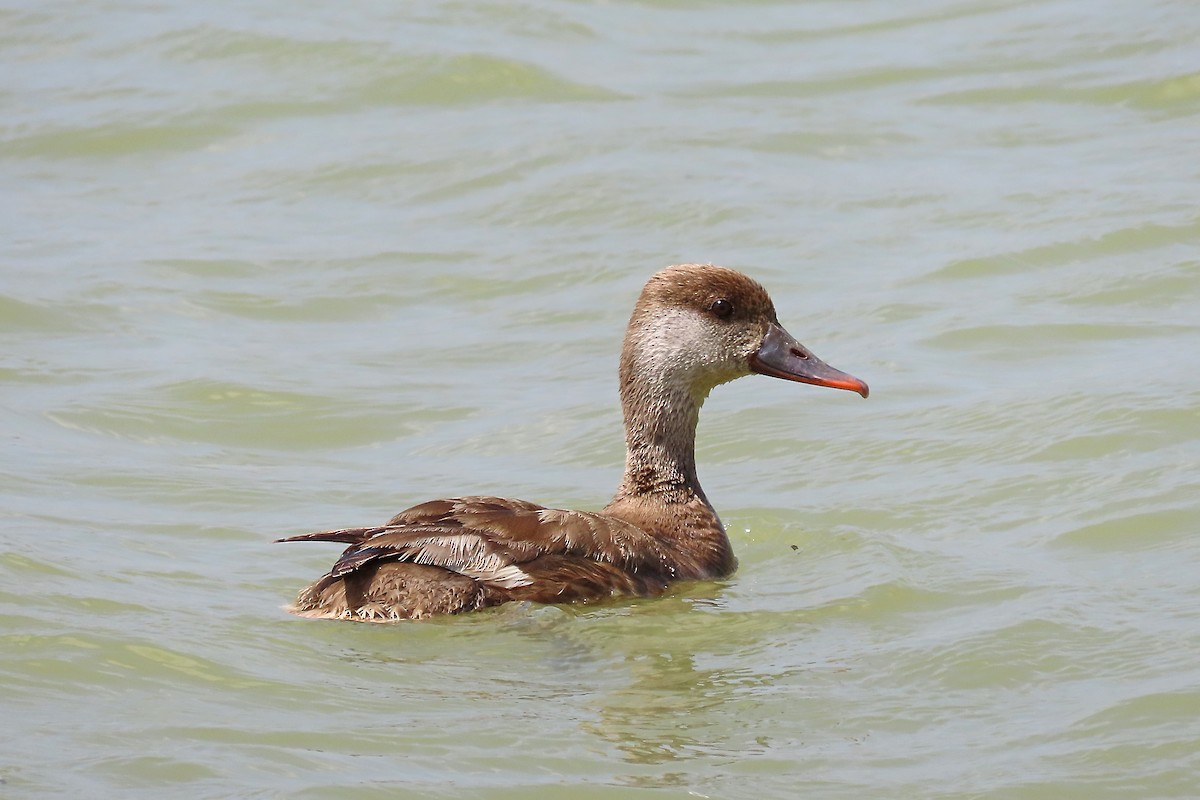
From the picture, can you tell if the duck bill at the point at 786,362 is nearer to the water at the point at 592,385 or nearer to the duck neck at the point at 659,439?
the duck neck at the point at 659,439

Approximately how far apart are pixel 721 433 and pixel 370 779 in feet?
16.1

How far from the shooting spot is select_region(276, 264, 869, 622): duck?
742 cm

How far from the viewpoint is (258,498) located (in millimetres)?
9609

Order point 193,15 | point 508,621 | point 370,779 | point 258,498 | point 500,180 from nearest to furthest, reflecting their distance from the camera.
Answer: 1. point 370,779
2. point 508,621
3. point 258,498
4. point 500,180
5. point 193,15

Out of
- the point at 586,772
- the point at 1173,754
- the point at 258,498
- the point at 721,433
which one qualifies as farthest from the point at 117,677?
the point at 721,433

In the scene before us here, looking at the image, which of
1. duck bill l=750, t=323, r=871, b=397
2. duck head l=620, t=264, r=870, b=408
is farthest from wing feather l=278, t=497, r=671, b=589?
duck bill l=750, t=323, r=871, b=397

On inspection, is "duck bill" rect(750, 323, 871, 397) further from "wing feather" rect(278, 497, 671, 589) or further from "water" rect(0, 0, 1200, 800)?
"wing feather" rect(278, 497, 671, 589)

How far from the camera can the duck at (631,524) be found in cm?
742

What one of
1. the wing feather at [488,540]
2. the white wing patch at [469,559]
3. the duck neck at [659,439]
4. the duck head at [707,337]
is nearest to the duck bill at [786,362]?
the duck head at [707,337]

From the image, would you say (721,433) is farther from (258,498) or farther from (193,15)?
(193,15)

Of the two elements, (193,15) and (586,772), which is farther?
(193,15)

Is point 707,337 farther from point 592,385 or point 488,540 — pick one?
point 592,385

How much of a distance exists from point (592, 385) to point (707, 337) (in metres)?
2.65

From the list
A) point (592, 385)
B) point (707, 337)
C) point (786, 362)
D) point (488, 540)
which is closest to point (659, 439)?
point (707, 337)
